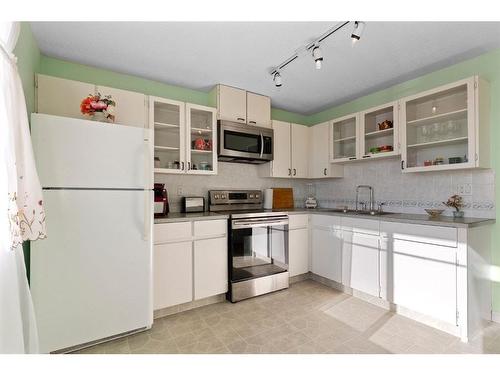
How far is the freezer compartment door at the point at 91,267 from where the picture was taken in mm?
1653

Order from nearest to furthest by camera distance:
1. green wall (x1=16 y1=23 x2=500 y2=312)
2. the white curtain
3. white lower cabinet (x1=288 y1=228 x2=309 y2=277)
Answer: the white curtain → green wall (x1=16 y1=23 x2=500 y2=312) → white lower cabinet (x1=288 y1=228 x2=309 y2=277)

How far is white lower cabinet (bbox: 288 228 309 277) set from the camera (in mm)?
3076

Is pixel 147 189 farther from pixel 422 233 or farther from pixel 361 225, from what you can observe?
pixel 422 233

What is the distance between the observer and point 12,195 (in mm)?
1169

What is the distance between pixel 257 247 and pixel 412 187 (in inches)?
74.8

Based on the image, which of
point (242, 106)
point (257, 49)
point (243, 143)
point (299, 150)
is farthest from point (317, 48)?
point (299, 150)

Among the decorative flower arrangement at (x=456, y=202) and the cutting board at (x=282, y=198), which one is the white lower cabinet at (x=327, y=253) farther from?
the decorative flower arrangement at (x=456, y=202)

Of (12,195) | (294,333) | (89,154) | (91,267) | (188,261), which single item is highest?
(89,154)

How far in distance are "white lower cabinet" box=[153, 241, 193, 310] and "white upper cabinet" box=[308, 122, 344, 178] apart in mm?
2151

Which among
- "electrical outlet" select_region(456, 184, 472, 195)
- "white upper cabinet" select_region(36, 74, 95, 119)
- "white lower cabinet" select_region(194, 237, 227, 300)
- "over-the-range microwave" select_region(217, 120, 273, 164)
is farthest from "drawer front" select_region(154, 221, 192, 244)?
"electrical outlet" select_region(456, 184, 472, 195)

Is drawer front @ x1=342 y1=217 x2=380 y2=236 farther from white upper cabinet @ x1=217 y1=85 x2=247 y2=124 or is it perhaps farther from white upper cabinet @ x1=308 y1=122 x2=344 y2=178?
white upper cabinet @ x1=217 y1=85 x2=247 y2=124
